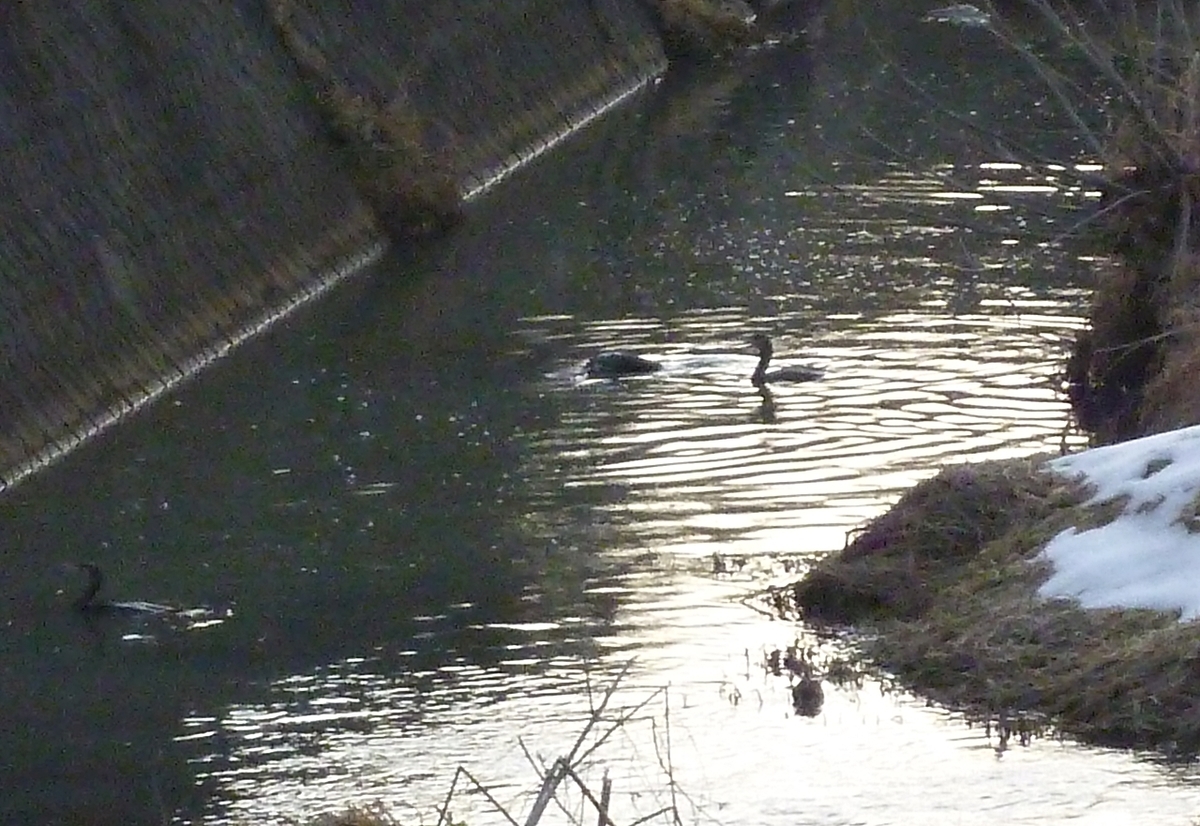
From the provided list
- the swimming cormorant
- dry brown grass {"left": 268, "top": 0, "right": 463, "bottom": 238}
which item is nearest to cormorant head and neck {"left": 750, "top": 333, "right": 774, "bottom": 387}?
the swimming cormorant

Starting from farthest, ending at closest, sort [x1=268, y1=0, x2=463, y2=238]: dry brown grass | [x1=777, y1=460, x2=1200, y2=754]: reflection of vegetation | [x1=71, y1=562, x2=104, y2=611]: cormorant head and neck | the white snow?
[x1=268, y1=0, x2=463, y2=238]: dry brown grass < [x1=71, y1=562, x2=104, y2=611]: cormorant head and neck < the white snow < [x1=777, y1=460, x2=1200, y2=754]: reflection of vegetation

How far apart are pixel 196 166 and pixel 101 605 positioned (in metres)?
10.2

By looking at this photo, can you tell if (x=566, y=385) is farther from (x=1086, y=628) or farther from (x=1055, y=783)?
(x=1055, y=783)

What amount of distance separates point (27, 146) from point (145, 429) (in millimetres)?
2984

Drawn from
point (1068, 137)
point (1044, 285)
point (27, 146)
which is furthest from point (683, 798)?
point (1068, 137)

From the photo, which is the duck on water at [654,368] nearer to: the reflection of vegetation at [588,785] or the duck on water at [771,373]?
the duck on water at [771,373]

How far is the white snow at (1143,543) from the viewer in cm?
1309

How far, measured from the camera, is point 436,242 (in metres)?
30.4

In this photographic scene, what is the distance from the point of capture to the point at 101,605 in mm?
16062

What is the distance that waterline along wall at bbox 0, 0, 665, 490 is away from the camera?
21734mm

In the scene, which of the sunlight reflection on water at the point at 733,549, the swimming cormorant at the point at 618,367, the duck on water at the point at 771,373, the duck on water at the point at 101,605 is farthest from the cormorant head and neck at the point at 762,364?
the duck on water at the point at 101,605

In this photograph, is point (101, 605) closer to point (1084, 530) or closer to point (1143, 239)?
point (1084, 530)

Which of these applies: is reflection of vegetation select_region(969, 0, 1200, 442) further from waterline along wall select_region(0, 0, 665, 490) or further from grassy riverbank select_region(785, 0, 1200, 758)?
waterline along wall select_region(0, 0, 665, 490)

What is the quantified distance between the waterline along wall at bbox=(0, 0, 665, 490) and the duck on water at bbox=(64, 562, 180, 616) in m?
3.42
